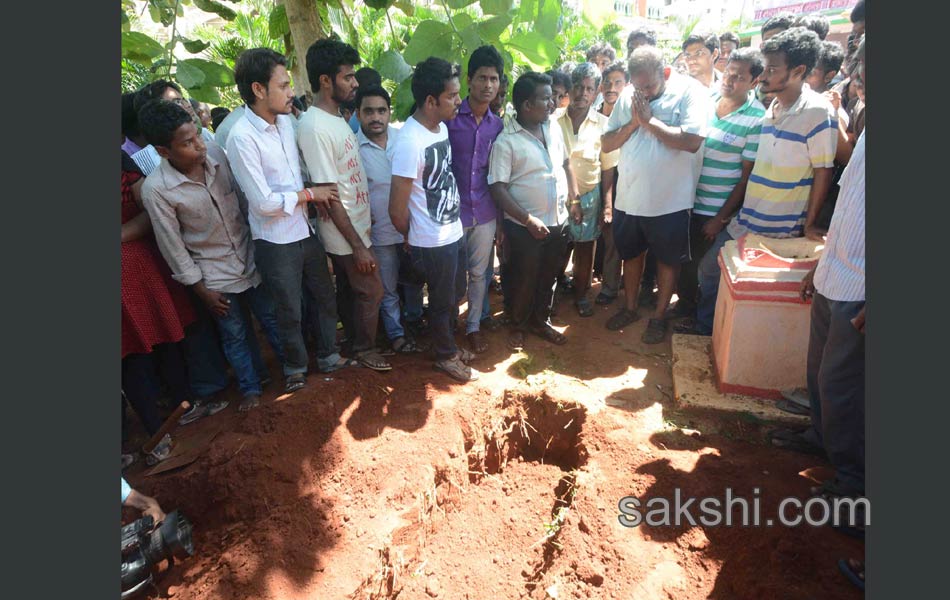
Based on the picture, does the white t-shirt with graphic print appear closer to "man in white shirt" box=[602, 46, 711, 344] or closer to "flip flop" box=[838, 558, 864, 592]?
"man in white shirt" box=[602, 46, 711, 344]

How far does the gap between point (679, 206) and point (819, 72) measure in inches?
67.7

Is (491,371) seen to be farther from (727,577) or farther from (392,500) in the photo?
(727,577)

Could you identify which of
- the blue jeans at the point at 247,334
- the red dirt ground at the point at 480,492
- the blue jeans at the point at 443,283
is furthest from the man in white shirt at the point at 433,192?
the blue jeans at the point at 247,334

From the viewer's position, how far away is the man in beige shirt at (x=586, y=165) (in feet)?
13.2

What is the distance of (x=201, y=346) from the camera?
326cm

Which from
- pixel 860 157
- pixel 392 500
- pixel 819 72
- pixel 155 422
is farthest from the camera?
pixel 819 72

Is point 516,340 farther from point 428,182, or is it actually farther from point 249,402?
point 249,402

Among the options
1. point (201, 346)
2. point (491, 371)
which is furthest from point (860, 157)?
point (201, 346)

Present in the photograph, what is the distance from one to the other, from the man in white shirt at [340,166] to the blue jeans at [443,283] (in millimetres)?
333

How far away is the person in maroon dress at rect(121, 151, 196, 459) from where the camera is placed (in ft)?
9.25

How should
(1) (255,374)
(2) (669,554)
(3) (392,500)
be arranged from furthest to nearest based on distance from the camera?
(1) (255,374)
(3) (392,500)
(2) (669,554)

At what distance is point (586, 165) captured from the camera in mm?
4273

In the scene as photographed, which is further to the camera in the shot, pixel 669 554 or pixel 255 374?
pixel 255 374

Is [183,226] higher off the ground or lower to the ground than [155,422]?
higher
